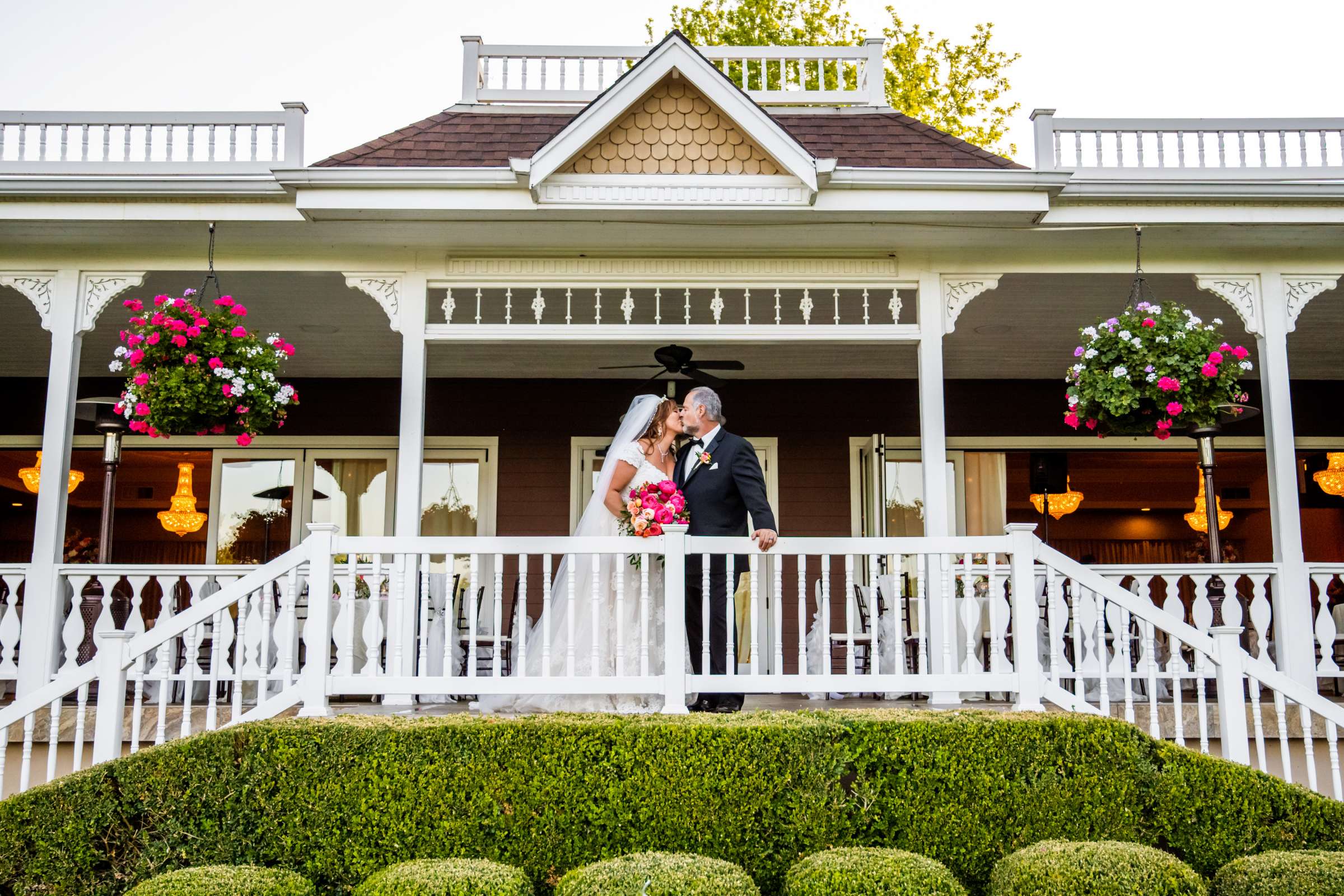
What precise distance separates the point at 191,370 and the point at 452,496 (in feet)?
14.3

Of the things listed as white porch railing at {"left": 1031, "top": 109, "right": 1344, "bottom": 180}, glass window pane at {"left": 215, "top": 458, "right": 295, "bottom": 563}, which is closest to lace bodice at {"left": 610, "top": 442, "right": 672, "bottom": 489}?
white porch railing at {"left": 1031, "top": 109, "right": 1344, "bottom": 180}

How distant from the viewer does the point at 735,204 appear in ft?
20.6

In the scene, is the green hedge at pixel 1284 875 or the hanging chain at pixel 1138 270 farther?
the hanging chain at pixel 1138 270

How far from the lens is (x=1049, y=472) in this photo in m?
10.5

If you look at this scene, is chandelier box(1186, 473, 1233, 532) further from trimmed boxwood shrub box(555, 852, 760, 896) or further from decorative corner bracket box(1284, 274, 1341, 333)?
trimmed boxwood shrub box(555, 852, 760, 896)

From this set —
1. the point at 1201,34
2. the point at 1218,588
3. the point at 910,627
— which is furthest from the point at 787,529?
the point at 1201,34

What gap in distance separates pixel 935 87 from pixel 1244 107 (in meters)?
5.09

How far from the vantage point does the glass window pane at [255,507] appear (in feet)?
33.7

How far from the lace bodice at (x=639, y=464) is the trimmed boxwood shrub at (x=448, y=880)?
2508 millimetres

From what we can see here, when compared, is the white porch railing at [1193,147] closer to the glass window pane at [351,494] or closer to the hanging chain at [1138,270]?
the hanging chain at [1138,270]

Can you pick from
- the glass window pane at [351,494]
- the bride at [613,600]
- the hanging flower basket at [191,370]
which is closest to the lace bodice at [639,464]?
the bride at [613,600]

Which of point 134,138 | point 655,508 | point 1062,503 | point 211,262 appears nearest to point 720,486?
point 655,508

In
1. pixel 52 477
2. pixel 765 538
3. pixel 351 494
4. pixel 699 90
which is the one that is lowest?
pixel 765 538

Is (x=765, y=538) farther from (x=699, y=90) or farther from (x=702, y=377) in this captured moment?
(x=702, y=377)
